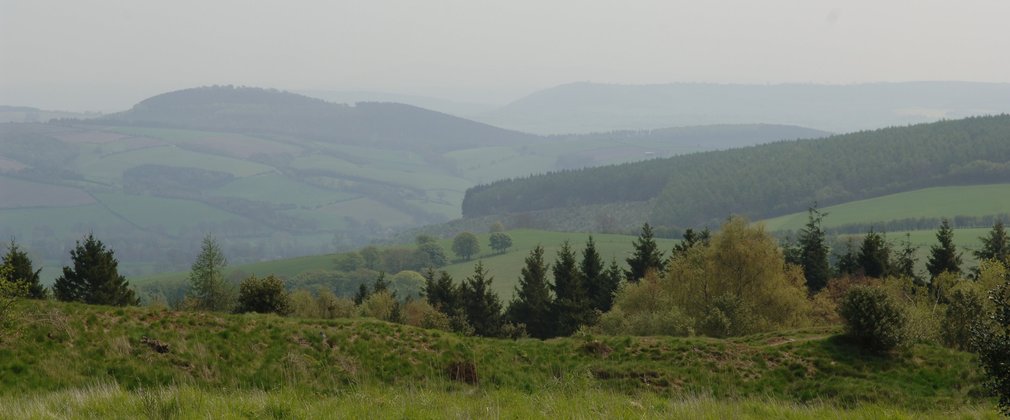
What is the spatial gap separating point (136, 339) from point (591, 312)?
59767mm

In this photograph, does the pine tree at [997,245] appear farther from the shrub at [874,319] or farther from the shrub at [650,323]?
the shrub at [874,319]

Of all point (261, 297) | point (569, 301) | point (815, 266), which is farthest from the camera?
point (815, 266)

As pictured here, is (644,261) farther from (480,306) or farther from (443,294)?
(443,294)

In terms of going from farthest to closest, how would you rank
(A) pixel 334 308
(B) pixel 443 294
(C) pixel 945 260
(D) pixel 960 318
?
1. (B) pixel 443 294
2. (C) pixel 945 260
3. (A) pixel 334 308
4. (D) pixel 960 318

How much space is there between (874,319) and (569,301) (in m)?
49.7

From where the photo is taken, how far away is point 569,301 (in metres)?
84.2

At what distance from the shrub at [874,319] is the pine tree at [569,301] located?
4448 centimetres

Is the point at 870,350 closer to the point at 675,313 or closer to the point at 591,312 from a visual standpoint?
the point at 675,313

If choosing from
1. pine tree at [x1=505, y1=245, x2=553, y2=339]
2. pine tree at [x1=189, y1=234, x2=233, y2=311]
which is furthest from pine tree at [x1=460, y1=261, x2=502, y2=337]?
pine tree at [x1=189, y1=234, x2=233, y2=311]

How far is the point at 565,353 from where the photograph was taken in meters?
36.6

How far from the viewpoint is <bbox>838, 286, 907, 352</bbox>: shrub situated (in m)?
35.6

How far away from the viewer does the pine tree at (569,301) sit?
8288cm

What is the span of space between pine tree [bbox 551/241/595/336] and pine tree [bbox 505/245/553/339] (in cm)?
222

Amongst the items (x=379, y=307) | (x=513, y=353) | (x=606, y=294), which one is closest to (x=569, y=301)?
(x=606, y=294)
